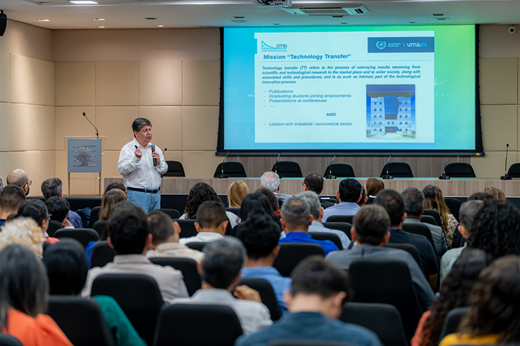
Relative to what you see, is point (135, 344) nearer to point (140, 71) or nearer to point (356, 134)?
point (356, 134)

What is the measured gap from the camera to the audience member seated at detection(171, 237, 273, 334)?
191cm

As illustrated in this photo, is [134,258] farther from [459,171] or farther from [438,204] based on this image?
[459,171]

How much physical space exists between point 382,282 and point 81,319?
4.41ft

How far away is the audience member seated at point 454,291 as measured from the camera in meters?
1.84

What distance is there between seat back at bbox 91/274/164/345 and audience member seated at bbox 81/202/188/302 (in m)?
0.15

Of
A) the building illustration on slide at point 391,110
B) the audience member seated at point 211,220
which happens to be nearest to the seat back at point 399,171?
the building illustration on slide at point 391,110

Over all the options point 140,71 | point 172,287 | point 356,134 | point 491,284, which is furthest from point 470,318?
point 140,71

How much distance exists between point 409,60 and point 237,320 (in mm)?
8658

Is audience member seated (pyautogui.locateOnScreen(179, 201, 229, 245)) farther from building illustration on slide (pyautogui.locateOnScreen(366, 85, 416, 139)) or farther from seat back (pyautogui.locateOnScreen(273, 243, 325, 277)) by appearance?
building illustration on slide (pyautogui.locateOnScreen(366, 85, 416, 139))

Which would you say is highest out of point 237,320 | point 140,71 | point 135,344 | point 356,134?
point 140,71

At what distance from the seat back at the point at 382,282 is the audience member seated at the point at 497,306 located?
3.48 feet

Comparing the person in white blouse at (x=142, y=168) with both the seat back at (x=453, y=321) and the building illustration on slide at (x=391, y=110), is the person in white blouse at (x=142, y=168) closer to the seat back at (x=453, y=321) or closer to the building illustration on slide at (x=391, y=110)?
the seat back at (x=453, y=321)

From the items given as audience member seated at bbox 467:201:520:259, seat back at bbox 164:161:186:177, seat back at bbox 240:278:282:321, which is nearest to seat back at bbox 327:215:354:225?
audience member seated at bbox 467:201:520:259

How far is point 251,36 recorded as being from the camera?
9.88 m
